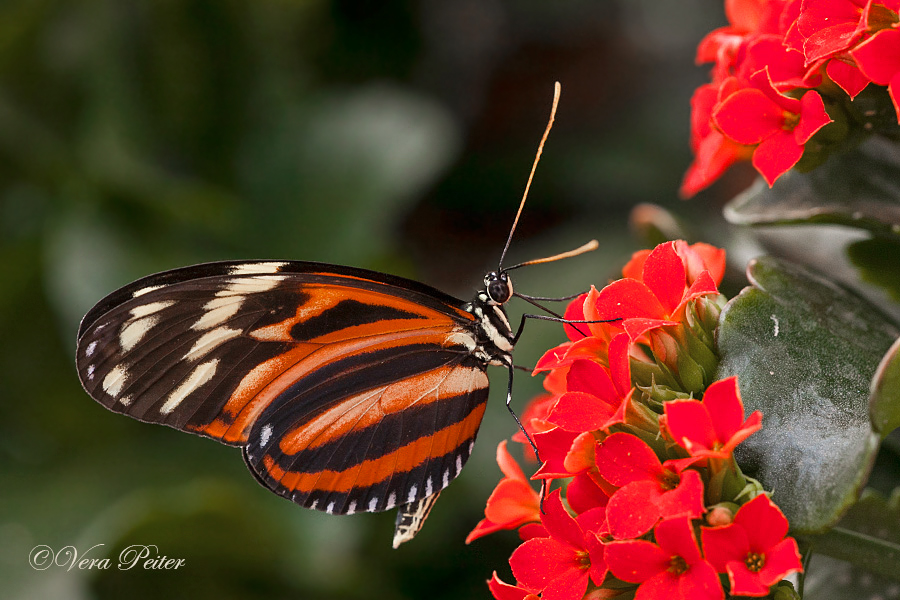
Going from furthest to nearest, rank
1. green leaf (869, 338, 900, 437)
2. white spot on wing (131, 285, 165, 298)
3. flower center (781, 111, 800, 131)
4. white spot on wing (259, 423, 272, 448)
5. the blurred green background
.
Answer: the blurred green background, white spot on wing (259, 423, 272, 448), white spot on wing (131, 285, 165, 298), flower center (781, 111, 800, 131), green leaf (869, 338, 900, 437)

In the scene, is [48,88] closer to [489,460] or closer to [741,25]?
[489,460]

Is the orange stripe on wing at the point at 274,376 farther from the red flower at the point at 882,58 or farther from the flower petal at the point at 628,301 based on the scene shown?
the red flower at the point at 882,58

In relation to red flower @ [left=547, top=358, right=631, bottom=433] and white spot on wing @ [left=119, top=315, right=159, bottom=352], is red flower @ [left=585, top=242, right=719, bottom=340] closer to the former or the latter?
red flower @ [left=547, top=358, right=631, bottom=433]

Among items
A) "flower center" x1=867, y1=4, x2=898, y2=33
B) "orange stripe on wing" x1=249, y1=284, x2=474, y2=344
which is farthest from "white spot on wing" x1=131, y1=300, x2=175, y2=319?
"flower center" x1=867, y1=4, x2=898, y2=33

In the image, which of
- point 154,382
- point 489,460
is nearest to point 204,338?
point 154,382

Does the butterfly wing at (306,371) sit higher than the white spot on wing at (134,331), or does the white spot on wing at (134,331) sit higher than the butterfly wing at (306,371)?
the white spot on wing at (134,331)

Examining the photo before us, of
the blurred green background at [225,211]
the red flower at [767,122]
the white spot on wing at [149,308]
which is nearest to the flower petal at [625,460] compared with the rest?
the red flower at [767,122]
